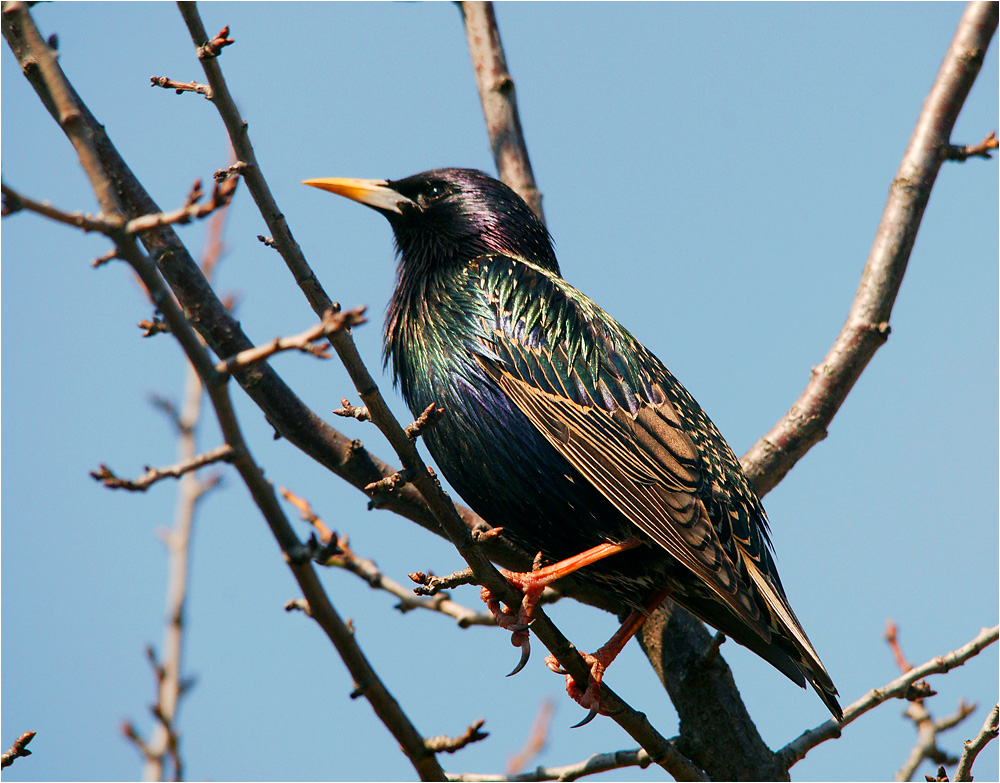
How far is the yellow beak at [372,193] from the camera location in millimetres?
Answer: 4625

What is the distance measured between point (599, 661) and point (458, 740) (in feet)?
4.90

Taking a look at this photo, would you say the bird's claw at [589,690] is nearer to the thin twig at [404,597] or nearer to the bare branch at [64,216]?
the thin twig at [404,597]

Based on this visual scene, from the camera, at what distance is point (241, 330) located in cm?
377

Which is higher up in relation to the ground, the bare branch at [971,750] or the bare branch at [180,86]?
the bare branch at [180,86]

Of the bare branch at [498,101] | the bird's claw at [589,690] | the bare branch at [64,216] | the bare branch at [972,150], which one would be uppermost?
the bare branch at [498,101]

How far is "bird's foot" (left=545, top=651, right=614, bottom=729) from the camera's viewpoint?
333 cm

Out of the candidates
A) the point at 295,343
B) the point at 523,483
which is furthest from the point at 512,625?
the point at 295,343

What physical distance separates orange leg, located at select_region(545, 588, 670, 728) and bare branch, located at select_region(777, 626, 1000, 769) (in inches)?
30.7

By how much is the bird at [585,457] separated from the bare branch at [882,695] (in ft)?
0.64

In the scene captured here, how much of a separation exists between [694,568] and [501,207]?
222cm

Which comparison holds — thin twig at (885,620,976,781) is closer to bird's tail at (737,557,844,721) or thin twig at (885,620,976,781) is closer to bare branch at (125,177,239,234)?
bird's tail at (737,557,844,721)

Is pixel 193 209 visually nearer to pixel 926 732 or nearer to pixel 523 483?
pixel 523 483

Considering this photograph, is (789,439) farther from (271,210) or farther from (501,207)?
(271,210)

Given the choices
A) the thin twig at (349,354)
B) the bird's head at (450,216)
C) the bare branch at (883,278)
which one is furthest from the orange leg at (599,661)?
the bird's head at (450,216)
